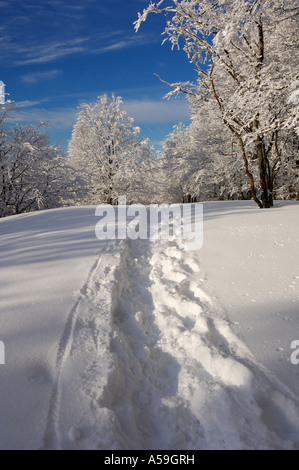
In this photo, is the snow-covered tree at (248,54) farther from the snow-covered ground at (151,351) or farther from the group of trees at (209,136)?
the snow-covered ground at (151,351)

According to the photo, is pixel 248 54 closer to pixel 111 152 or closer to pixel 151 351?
pixel 151 351

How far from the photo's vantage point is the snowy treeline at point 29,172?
12516 mm

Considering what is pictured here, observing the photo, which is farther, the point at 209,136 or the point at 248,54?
the point at 209,136

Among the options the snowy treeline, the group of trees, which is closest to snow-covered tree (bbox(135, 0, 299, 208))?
the group of trees

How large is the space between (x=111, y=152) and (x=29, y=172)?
605 centimetres

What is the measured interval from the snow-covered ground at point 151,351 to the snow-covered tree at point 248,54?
3862 mm

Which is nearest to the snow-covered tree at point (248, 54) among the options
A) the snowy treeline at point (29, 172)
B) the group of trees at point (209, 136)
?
the group of trees at point (209, 136)

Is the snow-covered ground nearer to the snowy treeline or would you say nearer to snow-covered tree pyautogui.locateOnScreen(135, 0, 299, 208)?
snow-covered tree pyautogui.locateOnScreen(135, 0, 299, 208)

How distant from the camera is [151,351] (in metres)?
2.34

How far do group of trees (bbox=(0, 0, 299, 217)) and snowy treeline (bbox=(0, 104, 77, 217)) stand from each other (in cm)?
5

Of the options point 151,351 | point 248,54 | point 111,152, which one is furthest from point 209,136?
point 151,351

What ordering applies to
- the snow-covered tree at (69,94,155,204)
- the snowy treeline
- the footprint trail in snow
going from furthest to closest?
the snow-covered tree at (69,94,155,204), the snowy treeline, the footprint trail in snow

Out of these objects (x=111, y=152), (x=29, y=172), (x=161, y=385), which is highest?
(x=111, y=152)

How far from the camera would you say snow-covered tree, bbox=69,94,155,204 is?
658 inches
